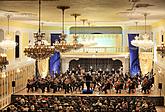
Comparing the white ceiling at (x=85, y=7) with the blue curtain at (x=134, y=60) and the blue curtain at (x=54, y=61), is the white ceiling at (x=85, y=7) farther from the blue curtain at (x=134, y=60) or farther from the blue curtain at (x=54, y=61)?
the blue curtain at (x=54, y=61)

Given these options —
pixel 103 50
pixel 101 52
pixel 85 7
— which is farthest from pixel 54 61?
pixel 85 7

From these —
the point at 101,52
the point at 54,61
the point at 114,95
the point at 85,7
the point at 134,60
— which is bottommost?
the point at 114,95

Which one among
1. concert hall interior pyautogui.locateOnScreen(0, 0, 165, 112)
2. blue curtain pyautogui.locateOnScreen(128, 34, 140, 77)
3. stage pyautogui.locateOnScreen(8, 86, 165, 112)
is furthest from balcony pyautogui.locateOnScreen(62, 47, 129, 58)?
stage pyautogui.locateOnScreen(8, 86, 165, 112)

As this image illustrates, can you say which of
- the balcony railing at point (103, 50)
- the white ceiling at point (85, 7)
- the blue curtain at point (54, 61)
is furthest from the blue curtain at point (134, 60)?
the white ceiling at point (85, 7)

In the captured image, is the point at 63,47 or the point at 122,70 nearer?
the point at 63,47

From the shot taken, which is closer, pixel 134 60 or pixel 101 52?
pixel 134 60

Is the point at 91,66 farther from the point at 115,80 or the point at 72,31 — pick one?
the point at 115,80

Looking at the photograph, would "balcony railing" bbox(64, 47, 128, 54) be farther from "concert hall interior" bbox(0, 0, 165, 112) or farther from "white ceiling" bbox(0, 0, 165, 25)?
"white ceiling" bbox(0, 0, 165, 25)

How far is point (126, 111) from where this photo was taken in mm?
17812

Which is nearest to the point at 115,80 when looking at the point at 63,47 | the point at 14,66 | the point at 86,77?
the point at 86,77

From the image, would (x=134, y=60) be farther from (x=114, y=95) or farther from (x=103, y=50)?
(x=114, y=95)

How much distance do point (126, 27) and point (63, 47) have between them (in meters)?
21.4

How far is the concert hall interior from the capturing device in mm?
14703

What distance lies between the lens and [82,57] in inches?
1410
